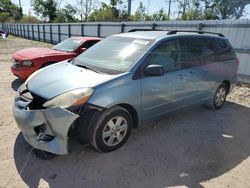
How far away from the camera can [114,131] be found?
3.22m

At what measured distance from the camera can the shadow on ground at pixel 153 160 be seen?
→ 8.96ft

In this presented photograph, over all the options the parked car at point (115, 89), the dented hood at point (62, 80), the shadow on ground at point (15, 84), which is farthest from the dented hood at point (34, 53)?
the dented hood at point (62, 80)

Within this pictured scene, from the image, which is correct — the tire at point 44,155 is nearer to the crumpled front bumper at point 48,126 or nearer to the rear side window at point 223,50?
the crumpled front bumper at point 48,126

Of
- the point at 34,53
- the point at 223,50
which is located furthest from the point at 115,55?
the point at 34,53

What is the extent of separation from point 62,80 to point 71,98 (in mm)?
500

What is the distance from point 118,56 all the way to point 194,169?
1986mm

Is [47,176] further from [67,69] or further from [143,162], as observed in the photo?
[67,69]

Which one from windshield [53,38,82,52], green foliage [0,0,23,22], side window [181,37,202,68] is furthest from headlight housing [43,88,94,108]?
green foliage [0,0,23,22]

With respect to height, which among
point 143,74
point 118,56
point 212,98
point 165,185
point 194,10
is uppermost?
point 194,10

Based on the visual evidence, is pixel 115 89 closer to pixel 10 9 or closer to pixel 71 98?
pixel 71 98

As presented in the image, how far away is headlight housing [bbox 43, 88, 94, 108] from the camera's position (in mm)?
2742

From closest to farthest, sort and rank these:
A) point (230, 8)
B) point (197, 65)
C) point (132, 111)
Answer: point (132, 111), point (197, 65), point (230, 8)

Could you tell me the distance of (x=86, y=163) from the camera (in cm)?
300

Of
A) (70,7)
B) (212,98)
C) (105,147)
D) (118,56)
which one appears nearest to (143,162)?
(105,147)
